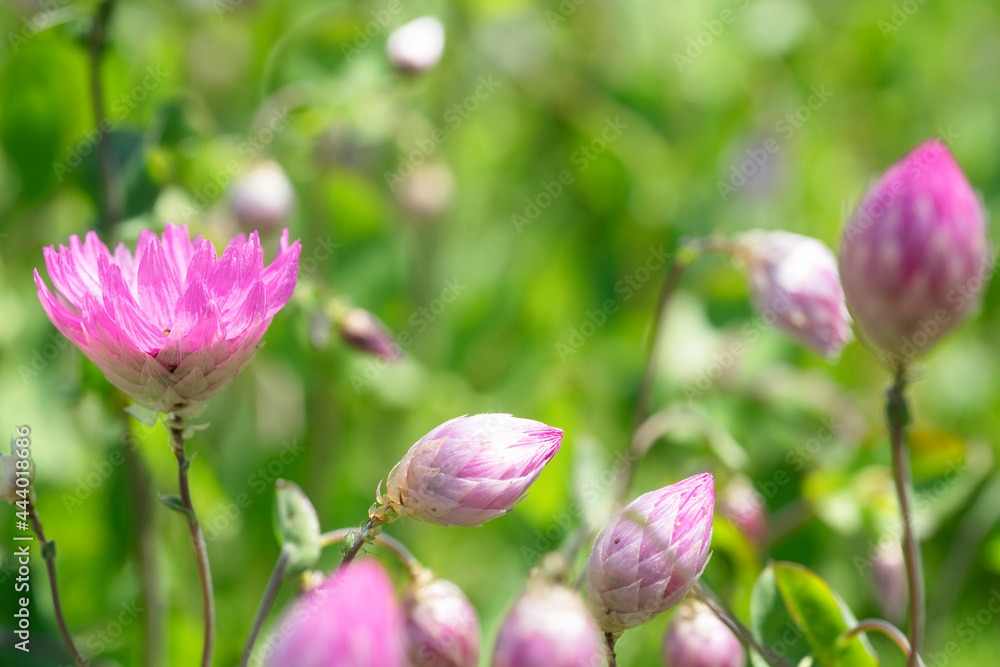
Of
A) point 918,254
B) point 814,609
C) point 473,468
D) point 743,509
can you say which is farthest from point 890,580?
point 473,468

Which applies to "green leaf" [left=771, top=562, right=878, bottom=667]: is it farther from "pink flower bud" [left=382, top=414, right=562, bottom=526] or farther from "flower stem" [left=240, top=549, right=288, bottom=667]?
"flower stem" [left=240, top=549, right=288, bottom=667]

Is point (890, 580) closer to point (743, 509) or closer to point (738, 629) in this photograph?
point (743, 509)

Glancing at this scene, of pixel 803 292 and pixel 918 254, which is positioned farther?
pixel 803 292

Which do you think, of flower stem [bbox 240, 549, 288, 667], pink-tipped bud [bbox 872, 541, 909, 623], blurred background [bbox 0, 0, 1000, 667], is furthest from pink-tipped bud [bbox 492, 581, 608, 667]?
pink-tipped bud [bbox 872, 541, 909, 623]

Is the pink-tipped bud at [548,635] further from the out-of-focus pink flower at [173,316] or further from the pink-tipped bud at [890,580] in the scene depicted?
the pink-tipped bud at [890,580]

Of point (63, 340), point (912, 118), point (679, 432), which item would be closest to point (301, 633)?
point (679, 432)

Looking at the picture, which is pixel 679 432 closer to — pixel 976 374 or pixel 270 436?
pixel 270 436
